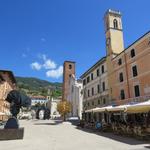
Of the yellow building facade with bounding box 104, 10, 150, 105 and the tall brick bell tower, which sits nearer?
the yellow building facade with bounding box 104, 10, 150, 105

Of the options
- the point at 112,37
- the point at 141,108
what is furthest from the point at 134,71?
the point at 141,108

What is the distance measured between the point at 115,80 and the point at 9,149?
21903 millimetres

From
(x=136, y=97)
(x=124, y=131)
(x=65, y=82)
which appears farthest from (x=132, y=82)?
(x=65, y=82)

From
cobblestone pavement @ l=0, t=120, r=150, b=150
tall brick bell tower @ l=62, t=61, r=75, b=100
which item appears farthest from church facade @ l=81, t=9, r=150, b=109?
tall brick bell tower @ l=62, t=61, r=75, b=100

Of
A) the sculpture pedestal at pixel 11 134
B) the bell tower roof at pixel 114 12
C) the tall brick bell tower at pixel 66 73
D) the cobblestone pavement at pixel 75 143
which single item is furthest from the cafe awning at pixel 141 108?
the tall brick bell tower at pixel 66 73

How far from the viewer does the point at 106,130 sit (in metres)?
20.7

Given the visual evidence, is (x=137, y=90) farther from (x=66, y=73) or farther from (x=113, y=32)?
(x=66, y=73)

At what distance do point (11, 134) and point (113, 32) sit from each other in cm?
2469

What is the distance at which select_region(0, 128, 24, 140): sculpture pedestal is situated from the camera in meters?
13.7

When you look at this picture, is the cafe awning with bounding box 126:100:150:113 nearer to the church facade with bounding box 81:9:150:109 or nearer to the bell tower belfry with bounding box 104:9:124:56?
the church facade with bounding box 81:9:150:109

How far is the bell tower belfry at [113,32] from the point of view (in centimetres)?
3155

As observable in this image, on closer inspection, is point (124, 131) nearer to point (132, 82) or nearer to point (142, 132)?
point (142, 132)

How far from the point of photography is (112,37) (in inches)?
1267

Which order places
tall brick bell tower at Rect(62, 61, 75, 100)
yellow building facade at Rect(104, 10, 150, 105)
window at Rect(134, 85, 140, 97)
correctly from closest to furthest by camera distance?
yellow building facade at Rect(104, 10, 150, 105)
window at Rect(134, 85, 140, 97)
tall brick bell tower at Rect(62, 61, 75, 100)
